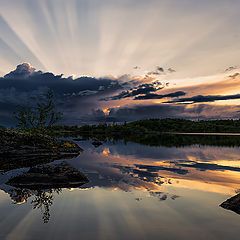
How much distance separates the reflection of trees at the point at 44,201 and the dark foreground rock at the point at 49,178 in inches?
53.5

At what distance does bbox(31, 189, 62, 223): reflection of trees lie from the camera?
10.8 meters

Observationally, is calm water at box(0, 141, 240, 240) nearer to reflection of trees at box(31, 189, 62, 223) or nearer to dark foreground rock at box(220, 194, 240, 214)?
reflection of trees at box(31, 189, 62, 223)

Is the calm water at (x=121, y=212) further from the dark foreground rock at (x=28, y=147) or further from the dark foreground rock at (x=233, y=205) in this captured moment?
the dark foreground rock at (x=28, y=147)

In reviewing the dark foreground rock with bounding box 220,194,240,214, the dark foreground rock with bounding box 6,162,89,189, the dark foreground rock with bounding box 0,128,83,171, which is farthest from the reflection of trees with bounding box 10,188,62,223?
the dark foreground rock with bounding box 0,128,83,171

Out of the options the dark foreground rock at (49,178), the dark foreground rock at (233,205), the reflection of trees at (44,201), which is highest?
the dark foreground rock at (49,178)

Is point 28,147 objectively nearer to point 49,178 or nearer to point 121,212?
point 49,178

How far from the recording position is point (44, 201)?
12484mm

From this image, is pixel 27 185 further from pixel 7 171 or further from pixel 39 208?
pixel 7 171

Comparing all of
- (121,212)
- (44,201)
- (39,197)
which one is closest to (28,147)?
(39,197)

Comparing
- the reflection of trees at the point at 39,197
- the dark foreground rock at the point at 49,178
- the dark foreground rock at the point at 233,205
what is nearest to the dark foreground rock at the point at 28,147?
the dark foreground rock at the point at 49,178

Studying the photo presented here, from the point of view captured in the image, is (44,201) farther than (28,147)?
No

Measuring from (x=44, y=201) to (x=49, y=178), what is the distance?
403 cm

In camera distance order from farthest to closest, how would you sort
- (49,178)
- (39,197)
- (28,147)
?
1. (28,147)
2. (49,178)
3. (39,197)

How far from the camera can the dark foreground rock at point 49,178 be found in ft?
51.7
